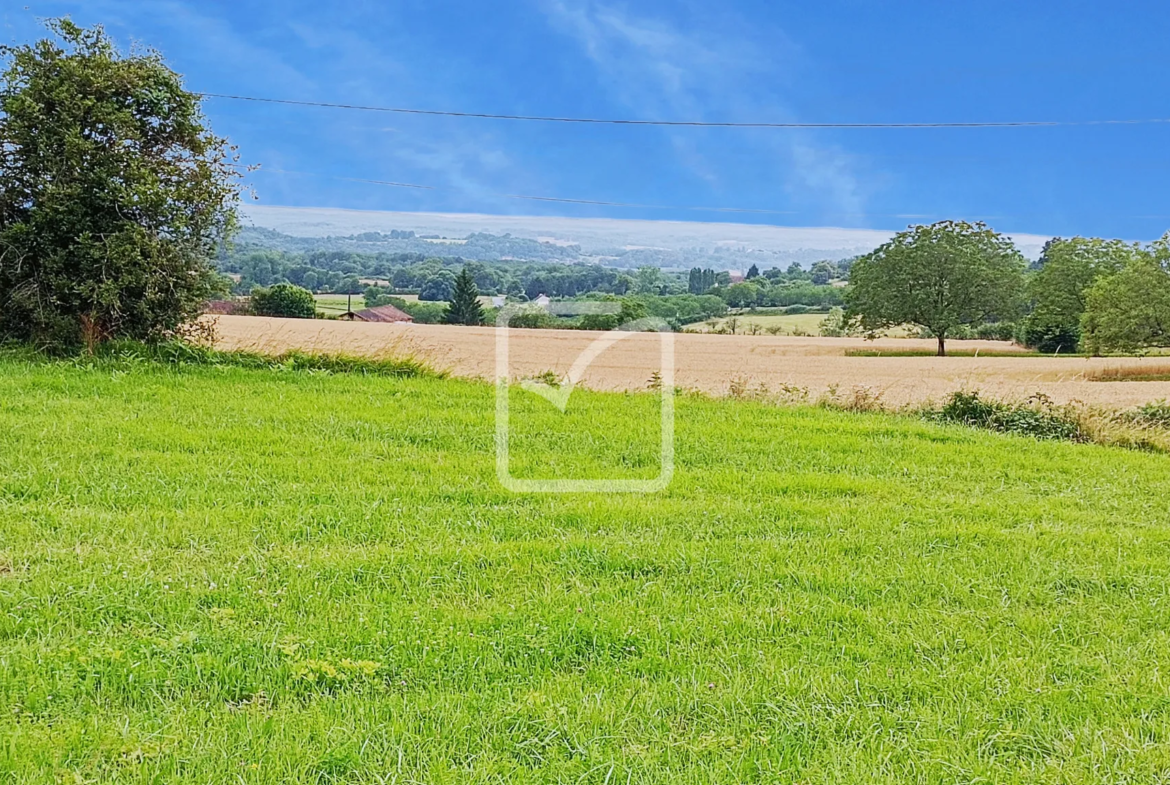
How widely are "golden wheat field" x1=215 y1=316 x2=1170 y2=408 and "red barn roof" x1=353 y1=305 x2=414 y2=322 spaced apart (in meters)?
0.85

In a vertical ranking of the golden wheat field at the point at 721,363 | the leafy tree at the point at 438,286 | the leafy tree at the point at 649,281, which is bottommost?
the golden wheat field at the point at 721,363

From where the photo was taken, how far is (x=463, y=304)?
26.1 m

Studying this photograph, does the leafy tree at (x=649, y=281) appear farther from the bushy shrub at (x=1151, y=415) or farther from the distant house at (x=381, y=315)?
the bushy shrub at (x=1151, y=415)

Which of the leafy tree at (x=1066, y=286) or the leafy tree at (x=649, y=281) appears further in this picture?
the leafy tree at (x=1066, y=286)

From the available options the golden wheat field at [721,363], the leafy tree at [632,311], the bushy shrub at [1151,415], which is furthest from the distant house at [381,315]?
the bushy shrub at [1151,415]

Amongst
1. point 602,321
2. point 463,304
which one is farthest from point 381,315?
point 602,321

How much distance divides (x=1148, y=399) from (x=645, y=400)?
32.6 ft

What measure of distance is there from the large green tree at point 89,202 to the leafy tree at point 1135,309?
27.1 m

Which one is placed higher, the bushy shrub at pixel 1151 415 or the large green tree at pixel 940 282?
the large green tree at pixel 940 282

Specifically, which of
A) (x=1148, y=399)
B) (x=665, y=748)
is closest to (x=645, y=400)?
(x=665, y=748)

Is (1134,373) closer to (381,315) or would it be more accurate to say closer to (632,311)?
(632,311)

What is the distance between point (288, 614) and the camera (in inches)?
113

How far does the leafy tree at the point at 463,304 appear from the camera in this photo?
2486 cm

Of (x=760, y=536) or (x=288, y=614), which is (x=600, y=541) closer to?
(x=760, y=536)
